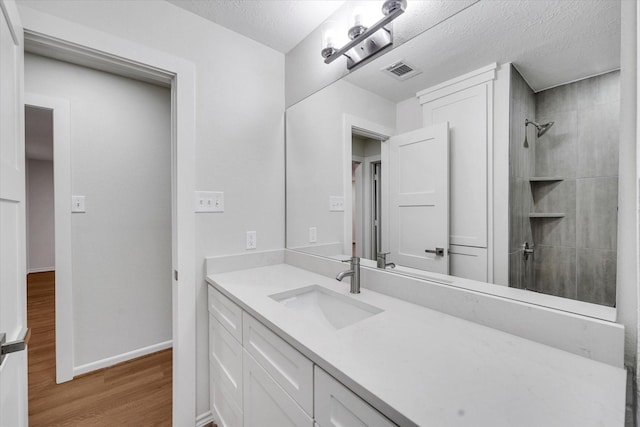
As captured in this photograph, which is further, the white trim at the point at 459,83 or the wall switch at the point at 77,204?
the wall switch at the point at 77,204

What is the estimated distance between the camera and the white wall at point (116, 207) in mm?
2004

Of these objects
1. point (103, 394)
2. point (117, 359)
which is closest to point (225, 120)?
point (103, 394)

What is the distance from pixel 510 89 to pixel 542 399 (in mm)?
903

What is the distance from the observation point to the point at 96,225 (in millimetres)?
2096

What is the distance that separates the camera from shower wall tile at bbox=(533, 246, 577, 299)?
801 mm

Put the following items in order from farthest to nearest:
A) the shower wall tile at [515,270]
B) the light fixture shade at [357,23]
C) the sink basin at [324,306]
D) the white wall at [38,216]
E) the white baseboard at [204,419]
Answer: the white wall at [38,216]
the white baseboard at [204,419]
the light fixture shade at [357,23]
the sink basin at [324,306]
the shower wall tile at [515,270]

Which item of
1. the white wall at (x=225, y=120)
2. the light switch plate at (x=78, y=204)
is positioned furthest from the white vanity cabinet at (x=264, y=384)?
the light switch plate at (x=78, y=204)

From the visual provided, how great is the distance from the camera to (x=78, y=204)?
2.01 m

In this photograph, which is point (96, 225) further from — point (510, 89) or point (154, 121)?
point (510, 89)

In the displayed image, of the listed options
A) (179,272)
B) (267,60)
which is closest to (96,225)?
(179,272)

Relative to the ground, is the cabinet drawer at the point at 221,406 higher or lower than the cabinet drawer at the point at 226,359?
lower

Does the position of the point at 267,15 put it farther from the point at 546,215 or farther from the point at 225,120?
the point at 546,215

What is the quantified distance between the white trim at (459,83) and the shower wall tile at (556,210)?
422 millimetres

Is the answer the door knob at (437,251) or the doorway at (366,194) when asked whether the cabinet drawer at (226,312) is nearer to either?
the doorway at (366,194)
